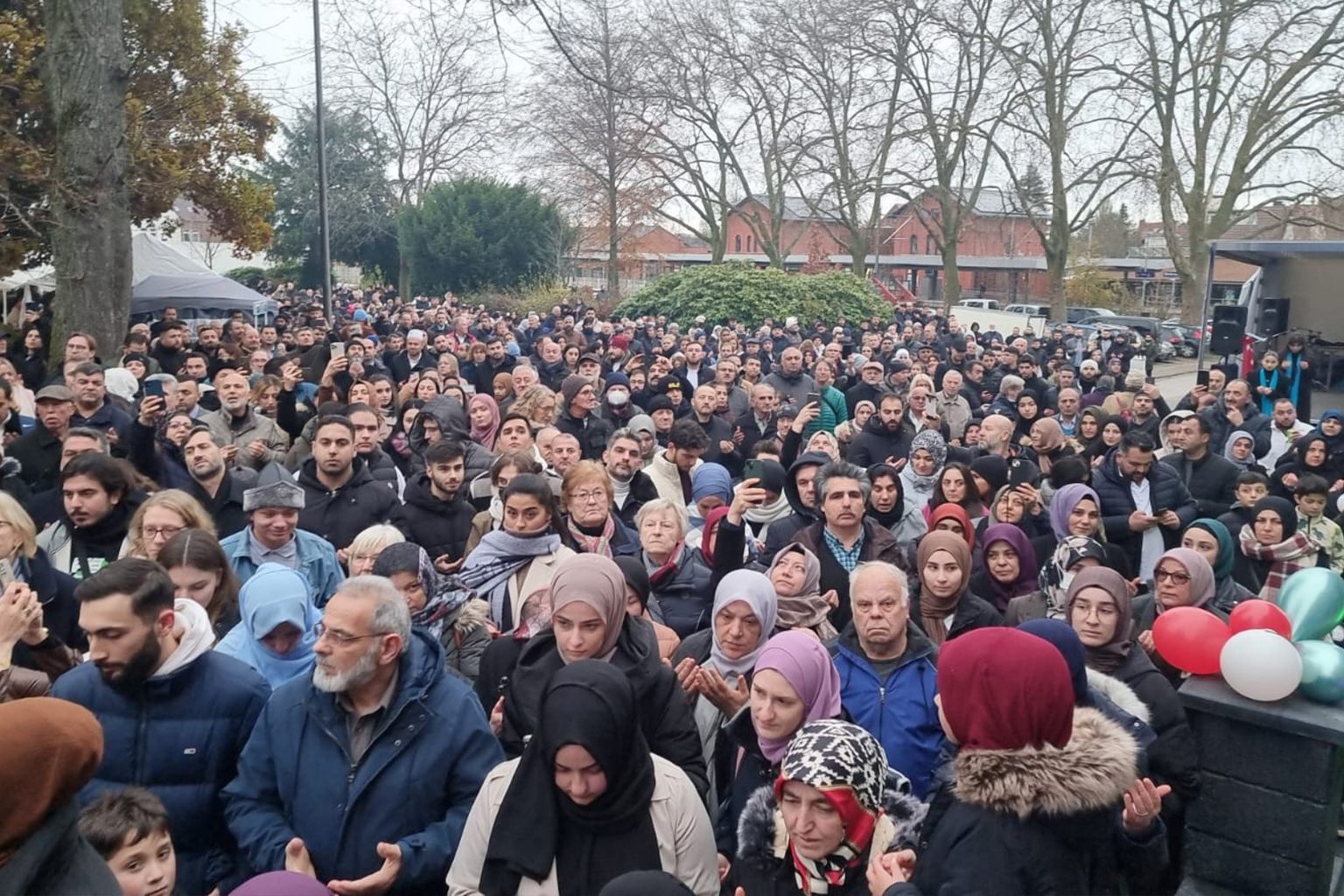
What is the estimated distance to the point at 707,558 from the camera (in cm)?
527

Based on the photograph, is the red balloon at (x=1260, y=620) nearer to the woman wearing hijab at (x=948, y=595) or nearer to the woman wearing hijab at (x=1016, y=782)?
the woman wearing hijab at (x=948, y=595)

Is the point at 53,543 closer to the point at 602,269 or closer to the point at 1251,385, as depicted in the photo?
the point at 1251,385

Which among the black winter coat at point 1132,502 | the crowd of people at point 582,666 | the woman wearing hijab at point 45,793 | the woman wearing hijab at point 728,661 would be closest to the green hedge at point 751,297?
the black winter coat at point 1132,502

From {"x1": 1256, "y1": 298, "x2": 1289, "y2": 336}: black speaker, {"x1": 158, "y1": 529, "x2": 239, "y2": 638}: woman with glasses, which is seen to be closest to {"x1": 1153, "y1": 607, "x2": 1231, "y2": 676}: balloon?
{"x1": 158, "y1": 529, "x2": 239, "y2": 638}: woman with glasses

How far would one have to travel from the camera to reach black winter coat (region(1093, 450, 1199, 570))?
669cm

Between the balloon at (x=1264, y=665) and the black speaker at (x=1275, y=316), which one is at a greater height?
the black speaker at (x=1275, y=316)

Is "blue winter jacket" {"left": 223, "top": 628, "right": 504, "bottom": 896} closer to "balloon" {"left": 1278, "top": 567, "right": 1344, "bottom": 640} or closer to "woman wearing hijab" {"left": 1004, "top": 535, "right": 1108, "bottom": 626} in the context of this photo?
"woman wearing hijab" {"left": 1004, "top": 535, "right": 1108, "bottom": 626}

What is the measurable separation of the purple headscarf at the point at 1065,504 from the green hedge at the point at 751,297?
20.4 meters

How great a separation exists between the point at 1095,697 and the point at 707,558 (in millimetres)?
2351

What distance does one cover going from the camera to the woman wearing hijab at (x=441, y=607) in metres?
4.10

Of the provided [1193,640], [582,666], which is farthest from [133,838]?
[1193,640]

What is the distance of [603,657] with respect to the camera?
335 centimetres

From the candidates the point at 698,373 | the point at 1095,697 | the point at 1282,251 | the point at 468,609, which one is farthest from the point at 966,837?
the point at 1282,251

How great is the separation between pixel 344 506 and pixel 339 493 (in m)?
0.08
